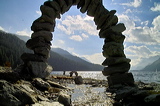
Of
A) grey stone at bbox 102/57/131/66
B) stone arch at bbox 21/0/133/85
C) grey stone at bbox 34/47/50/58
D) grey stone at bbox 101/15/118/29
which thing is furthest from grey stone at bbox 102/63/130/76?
grey stone at bbox 34/47/50/58

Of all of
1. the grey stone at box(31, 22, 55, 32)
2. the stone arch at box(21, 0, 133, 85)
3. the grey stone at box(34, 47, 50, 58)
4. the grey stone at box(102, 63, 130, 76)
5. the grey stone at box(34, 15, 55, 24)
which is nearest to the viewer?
the stone arch at box(21, 0, 133, 85)

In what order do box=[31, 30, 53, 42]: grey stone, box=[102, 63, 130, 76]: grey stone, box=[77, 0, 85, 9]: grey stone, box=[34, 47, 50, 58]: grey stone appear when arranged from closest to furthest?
box=[102, 63, 130, 76]: grey stone, box=[34, 47, 50, 58]: grey stone, box=[31, 30, 53, 42]: grey stone, box=[77, 0, 85, 9]: grey stone

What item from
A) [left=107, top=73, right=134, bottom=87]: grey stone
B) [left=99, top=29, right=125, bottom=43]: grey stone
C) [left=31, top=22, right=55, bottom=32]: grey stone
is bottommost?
[left=107, top=73, right=134, bottom=87]: grey stone

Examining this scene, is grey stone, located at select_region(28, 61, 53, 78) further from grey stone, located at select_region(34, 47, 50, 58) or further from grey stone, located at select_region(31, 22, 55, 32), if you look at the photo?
grey stone, located at select_region(31, 22, 55, 32)

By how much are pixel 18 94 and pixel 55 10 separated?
880 centimetres

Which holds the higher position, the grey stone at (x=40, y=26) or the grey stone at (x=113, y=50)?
the grey stone at (x=40, y=26)

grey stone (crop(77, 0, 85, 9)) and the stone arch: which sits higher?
grey stone (crop(77, 0, 85, 9))

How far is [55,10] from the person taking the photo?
10.9m

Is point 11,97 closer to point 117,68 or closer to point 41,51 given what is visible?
point 41,51

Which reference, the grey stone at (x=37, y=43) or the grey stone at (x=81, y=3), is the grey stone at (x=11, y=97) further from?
the grey stone at (x=81, y=3)

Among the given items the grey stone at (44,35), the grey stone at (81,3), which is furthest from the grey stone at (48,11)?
the grey stone at (81,3)

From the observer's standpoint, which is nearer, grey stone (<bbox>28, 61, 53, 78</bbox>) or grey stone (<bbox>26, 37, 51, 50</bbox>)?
grey stone (<bbox>28, 61, 53, 78</bbox>)

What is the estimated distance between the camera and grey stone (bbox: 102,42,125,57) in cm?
979

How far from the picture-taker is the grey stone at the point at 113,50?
979 cm
